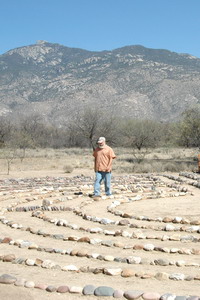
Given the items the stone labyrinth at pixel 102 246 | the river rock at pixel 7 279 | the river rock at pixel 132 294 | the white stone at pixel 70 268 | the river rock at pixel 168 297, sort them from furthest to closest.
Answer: the white stone at pixel 70 268 < the river rock at pixel 7 279 < the stone labyrinth at pixel 102 246 < the river rock at pixel 132 294 < the river rock at pixel 168 297

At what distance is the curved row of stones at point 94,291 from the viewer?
4668 mm

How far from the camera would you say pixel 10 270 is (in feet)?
19.2

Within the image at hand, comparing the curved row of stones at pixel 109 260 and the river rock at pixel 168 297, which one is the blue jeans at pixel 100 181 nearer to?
the curved row of stones at pixel 109 260

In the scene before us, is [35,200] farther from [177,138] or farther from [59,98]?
[59,98]

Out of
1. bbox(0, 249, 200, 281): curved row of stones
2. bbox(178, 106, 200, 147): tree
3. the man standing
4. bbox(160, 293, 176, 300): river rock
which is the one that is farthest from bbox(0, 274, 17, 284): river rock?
bbox(178, 106, 200, 147): tree

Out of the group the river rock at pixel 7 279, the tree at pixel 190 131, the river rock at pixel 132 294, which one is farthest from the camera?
the tree at pixel 190 131

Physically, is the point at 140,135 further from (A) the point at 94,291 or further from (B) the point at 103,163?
(A) the point at 94,291

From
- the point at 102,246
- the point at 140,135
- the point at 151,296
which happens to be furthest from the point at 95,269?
the point at 140,135

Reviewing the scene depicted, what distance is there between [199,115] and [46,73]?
8540cm

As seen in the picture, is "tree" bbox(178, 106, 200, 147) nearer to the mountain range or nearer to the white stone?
the white stone

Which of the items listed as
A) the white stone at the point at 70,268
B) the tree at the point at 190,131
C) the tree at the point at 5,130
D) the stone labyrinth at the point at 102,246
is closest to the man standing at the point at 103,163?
the stone labyrinth at the point at 102,246

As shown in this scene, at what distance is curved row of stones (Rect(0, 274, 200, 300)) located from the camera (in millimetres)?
4668

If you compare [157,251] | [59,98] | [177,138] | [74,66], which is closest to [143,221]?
[157,251]

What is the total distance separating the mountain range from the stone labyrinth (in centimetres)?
5143
